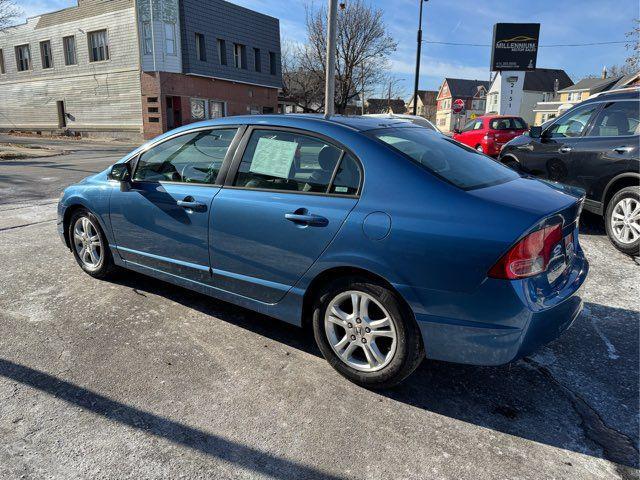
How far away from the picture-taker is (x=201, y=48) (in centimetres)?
2988

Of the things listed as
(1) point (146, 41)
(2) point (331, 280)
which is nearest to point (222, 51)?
(1) point (146, 41)

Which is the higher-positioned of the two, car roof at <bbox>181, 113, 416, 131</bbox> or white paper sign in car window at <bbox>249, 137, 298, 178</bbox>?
car roof at <bbox>181, 113, 416, 131</bbox>

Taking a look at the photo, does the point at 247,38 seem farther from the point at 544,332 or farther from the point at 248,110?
the point at 544,332

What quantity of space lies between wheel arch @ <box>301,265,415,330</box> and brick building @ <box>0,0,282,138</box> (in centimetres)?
2775

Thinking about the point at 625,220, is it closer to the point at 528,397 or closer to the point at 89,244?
the point at 528,397

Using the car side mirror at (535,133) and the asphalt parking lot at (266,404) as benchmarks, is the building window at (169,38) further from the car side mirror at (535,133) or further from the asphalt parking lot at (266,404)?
the asphalt parking lot at (266,404)

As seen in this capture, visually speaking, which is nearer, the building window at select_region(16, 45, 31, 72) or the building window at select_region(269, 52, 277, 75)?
the building window at select_region(16, 45, 31, 72)

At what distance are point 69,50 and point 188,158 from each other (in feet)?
114

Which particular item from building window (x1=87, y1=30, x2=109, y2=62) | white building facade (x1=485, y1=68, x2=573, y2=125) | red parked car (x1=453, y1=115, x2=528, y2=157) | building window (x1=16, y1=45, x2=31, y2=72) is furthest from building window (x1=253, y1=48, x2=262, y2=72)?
white building facade (x1=485, y1=68, x2=573, y2=125)

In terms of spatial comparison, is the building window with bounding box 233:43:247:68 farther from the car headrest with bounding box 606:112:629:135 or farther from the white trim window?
the car headrest with bounding box 606:112:629:135

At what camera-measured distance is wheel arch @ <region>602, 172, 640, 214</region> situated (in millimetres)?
5410

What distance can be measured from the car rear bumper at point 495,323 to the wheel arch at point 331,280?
0.68 feet

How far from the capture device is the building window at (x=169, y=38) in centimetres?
2786

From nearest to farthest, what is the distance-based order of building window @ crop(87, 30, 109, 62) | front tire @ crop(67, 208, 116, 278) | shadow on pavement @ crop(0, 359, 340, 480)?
shadow on pavement @ crop(0, 359, 340, 480), front tire @ crop(67, 208, 116, 278), building window @ crop(87, 30, 109, 62)
